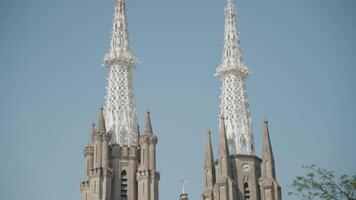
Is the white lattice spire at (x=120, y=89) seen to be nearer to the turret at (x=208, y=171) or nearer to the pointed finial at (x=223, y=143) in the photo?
the turret at (x=208, y=171)

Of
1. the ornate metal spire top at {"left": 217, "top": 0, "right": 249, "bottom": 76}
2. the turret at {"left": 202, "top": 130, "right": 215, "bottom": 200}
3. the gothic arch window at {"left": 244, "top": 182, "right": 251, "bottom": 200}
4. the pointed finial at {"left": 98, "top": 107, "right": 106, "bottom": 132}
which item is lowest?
the gothic arch window at {"left": 244, "top": 182, "right": 251, "bottom": 200}

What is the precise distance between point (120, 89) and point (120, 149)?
7083 mm

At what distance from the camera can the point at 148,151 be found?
78.1 metres

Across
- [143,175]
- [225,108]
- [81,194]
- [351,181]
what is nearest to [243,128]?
[225,108]

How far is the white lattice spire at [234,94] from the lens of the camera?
79.3m

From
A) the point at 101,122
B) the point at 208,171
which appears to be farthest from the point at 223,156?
the point at 101,122

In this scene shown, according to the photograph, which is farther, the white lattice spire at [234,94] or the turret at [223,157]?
the white lattice spire at [234,94]

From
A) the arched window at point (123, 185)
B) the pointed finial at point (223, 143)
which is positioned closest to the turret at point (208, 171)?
the pointed finial at point (223, 143)

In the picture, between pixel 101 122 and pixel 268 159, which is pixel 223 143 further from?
pixel 101 122

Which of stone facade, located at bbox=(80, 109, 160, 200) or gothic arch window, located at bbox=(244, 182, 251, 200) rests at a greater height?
stone facade, located at bbox=(80, 109, 160, 200)

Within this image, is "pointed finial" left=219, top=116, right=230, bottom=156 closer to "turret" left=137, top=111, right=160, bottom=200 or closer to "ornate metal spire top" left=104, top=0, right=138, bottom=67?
"turret" left=137, top=111, right=160, bottom=200

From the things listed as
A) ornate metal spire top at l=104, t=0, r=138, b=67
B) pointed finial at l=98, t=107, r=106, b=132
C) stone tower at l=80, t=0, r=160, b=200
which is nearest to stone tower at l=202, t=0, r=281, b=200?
stone tower at l=80, t=0, r=160, b=200

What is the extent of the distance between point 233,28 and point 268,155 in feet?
54.6

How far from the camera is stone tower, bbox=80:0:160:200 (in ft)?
248
